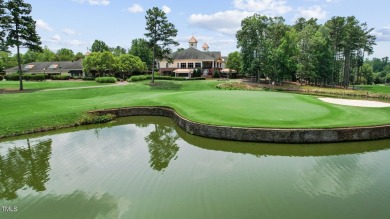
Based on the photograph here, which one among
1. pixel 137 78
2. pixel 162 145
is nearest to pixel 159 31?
pixel 137 78

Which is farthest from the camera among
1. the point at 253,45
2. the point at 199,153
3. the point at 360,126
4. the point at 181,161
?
the point at 253,45

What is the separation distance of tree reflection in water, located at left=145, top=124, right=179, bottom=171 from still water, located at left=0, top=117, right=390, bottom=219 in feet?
0.20

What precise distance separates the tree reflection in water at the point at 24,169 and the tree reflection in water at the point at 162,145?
4762 mm

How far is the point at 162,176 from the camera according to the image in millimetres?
11344

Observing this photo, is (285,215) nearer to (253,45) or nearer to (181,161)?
(181,161)

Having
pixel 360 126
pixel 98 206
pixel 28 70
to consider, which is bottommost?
pixel 98 206

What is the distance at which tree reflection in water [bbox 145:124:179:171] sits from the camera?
13173mm

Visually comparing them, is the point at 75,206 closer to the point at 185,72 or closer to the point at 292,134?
the point at 292,134

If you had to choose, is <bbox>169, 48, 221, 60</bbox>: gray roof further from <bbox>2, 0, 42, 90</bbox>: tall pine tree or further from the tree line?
<bbox>2, 0, 42, 90</bbox>: tall pine tree

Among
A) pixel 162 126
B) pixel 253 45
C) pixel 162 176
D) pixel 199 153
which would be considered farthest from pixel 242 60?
pixel 162 176

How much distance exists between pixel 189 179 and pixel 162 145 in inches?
225

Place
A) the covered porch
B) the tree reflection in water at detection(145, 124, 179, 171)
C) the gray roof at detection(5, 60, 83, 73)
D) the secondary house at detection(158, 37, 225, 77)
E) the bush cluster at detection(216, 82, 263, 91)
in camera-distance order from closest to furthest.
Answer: the tree reflection in water at detection(145, 124, 179, 171) < the bush cluster at detection(216, 82, 263, 91) < the covered porch < the secondary house at detection(158, 37, 225, 77) < the gray roof at detection(5, 60, 83, 73)

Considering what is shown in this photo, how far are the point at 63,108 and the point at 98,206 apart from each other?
60.1ft

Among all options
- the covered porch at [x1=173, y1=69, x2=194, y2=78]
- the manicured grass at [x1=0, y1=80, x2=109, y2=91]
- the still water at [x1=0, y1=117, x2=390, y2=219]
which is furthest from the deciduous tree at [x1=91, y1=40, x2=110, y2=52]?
the still water at [x1=0, y1=117, x2=390, y2=219]
